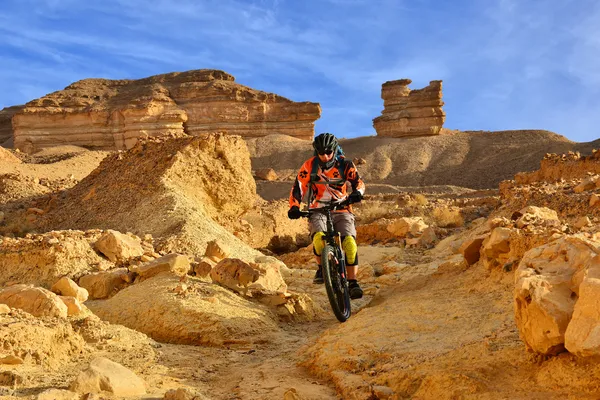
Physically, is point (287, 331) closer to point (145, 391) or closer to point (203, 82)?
point (145, 391)

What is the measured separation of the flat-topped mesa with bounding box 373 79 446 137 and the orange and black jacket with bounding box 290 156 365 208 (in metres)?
48.6

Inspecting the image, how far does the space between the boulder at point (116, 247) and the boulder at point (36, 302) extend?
10.2 feet

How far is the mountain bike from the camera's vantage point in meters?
5.82

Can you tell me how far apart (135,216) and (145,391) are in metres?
8.79

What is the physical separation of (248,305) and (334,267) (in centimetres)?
140

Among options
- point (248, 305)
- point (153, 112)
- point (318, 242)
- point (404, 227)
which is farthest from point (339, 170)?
point (153, 112)

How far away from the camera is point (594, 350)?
3.05 meters

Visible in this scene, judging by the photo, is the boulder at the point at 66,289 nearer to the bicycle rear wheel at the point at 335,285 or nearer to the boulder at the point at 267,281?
the boulder at the point at 267,281

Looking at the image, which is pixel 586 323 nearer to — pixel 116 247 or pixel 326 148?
pixel 326 148

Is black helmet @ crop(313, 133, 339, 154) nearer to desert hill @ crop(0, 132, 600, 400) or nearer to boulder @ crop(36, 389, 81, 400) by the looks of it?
desert hill @ crop(0, 132, 600, 400)

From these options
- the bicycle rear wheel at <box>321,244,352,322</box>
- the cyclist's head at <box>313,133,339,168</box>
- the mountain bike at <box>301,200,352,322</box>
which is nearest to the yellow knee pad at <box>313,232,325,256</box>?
the mountain bike at <box>301,200,352,322</box>

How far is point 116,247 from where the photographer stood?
8.95 meters

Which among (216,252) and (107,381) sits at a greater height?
(216,252)

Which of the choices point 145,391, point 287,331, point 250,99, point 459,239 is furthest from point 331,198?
point 250,99
